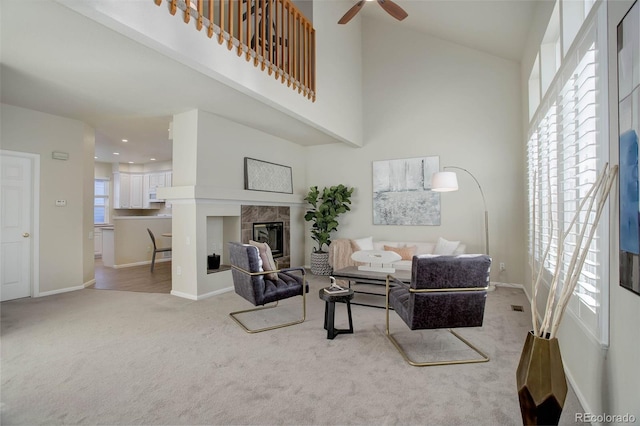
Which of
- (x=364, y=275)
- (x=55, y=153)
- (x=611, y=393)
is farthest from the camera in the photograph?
(x=55, y=153)

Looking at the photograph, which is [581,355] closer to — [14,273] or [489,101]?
[489,101]

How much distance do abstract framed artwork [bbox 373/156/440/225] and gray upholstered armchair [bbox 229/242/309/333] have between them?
301 centimetres

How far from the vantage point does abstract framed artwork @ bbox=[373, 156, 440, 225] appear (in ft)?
19.3

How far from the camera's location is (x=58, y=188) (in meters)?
4.96

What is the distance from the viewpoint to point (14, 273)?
4523 mm

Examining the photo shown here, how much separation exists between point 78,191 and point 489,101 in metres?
7.03

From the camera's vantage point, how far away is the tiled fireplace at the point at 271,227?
5.52 metres

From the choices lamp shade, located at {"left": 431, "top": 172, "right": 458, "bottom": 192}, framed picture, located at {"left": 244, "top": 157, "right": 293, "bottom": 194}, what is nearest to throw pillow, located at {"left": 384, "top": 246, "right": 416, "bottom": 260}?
lamp shade, located at {"left": 431, "top": 172, "right": 458, "bottom": 192}

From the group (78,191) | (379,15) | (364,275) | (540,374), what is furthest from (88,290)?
(379,15)

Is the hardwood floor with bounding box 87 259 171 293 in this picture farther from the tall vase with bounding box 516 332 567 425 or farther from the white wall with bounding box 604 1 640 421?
the white wall with bounding box 604 1 640 421

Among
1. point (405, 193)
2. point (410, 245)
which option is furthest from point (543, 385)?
point (405, 193)

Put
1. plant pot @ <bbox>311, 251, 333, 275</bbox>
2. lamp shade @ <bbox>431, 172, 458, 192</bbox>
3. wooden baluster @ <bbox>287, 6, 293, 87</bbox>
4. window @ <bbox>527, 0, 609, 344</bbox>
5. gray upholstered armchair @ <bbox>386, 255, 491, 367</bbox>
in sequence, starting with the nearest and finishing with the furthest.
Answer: window @ <bbox>527, 0, 609, 344</bbox>, gray upholstered armchair @ <bbox>386, 255, 491, 367</bbox>, wooden baluster @ <bbox>287, 6, 293, 87</bbox>, lamp shade @ <bbox>431, 172, 458, 192</bbox>, plant pot @ <bbox>311, 251, 333, 275</bbox>

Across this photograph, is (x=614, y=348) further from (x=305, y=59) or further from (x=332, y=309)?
(x=305, y=59)

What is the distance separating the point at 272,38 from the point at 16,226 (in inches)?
177
